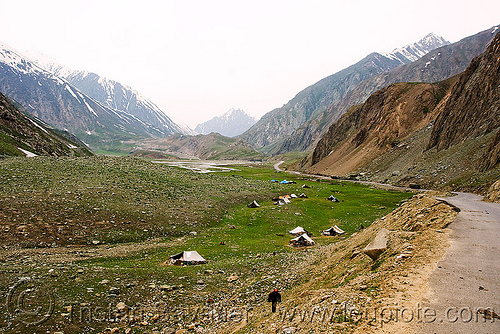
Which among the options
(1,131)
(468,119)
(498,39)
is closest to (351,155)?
(468,119)

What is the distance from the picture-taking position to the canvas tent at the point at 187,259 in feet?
76.4

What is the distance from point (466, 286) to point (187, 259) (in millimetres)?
19819

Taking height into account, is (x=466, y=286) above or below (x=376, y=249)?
above

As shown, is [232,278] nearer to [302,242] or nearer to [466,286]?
[302,242]

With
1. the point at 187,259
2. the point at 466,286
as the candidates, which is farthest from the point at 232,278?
the point at 466,286

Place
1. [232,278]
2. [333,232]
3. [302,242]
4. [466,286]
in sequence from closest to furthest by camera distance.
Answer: [466,286] → [232,278] → [302,242] → [333,232]

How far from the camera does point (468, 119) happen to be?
265 ft

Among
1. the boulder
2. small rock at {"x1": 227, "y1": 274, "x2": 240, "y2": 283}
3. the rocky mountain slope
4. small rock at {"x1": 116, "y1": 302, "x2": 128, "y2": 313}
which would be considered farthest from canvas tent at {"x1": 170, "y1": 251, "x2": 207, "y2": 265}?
the rocky mountain slope

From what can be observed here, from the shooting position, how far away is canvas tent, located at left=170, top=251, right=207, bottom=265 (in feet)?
76.4

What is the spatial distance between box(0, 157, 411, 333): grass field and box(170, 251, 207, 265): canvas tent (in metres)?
0.98

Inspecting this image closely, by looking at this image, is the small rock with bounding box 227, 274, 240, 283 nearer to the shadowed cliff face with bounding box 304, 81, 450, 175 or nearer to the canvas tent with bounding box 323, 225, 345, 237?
the canvas tent with bounding box 323, 225, 345, 237

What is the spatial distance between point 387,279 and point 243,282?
1153cm

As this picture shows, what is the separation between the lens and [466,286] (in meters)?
9.88

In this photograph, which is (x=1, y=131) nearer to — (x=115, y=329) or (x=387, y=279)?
(x=115, y=329)
